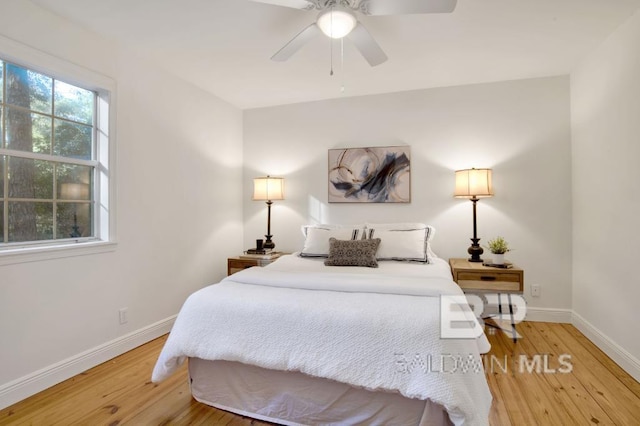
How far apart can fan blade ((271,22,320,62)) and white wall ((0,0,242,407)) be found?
55.3 inches

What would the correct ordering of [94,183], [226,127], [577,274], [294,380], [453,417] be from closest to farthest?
[453,417], [294,380], [94,183], [577,274], [226,127]

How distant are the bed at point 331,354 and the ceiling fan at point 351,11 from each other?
1497 millimetres

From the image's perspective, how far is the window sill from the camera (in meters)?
1.93

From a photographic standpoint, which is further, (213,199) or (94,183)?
(213,199)

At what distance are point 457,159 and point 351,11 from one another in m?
2.13

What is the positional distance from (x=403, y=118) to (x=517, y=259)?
6.18 ft

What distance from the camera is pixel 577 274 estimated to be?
305 centimetres

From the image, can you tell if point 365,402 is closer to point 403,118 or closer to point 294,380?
point 294,380

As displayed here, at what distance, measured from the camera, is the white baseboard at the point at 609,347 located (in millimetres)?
2193

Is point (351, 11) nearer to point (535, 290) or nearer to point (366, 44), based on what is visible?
point (366, 44)

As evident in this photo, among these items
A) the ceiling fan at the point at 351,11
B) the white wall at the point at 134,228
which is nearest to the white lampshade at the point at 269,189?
the white wall at the point at 134,228

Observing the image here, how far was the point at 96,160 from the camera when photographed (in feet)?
8.25

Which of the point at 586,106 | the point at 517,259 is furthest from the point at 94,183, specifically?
the point at 586,106

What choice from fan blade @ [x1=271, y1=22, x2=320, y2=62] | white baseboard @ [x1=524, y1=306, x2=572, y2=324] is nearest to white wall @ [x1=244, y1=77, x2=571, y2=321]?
white baseboard @ [x1=524, y1=306, x2=572, y2=324]
